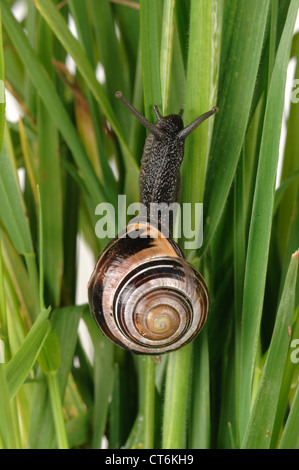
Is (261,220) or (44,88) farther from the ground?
(44,88)

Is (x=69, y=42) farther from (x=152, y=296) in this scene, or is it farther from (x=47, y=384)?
(x=47, y=384)

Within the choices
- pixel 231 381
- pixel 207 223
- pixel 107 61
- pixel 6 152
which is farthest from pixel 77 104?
pixel 231 381

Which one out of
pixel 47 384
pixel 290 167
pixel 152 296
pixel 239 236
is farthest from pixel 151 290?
pixel 290 167

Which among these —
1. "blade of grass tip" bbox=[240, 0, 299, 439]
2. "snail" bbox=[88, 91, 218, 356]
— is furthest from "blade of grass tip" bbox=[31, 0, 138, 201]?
"blade of grass tip" bbox=[240, 0, 299, 439]

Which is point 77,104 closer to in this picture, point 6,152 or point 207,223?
point 6,152

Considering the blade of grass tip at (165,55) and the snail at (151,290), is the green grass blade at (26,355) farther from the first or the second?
the blade of grass tip at (165,55)

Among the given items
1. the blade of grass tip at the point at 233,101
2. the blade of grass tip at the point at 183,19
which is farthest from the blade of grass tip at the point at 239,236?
the blade of grass tip at the point at 183,19
